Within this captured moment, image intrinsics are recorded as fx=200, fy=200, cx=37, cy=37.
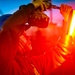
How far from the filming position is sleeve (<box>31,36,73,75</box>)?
57.2 inches

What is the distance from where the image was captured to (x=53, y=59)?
1.48 metres

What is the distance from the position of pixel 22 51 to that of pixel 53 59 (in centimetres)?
24

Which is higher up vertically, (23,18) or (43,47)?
(23,18)

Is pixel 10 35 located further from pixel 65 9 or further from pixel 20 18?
pixel 65 9

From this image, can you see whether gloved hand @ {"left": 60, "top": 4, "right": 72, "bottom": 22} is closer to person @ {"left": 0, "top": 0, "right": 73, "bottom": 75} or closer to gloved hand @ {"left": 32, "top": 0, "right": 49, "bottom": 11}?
person @ {"left": 0, "top": 0, "right": 73, "bottom": 75}

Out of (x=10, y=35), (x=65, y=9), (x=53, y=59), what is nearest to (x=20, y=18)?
(x=10, y=35)

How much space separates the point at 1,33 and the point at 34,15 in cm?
23

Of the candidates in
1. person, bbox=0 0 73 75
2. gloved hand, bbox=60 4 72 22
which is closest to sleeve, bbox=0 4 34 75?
person, bbox=0 0 73 75

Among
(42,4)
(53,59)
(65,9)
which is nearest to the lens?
(42,4)

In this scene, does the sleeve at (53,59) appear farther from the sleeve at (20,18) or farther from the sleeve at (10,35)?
the sleeve at (20,18)

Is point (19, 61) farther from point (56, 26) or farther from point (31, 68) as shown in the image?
point (56, 26)

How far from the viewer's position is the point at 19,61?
4.66ft

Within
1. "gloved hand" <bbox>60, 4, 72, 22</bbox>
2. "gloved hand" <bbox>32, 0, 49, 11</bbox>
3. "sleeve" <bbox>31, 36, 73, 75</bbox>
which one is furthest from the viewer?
"sleeve" <bbox>31, 36, 73, 75</bbox>

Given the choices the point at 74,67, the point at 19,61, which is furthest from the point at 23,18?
the point at 74,67
